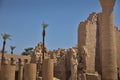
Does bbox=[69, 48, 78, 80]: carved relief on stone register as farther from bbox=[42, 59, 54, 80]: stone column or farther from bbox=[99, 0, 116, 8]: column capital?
bbox=[99, 0, 116, 8]: column capital

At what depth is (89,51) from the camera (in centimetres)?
3238

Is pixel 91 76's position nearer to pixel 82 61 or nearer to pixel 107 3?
pixel 82 61

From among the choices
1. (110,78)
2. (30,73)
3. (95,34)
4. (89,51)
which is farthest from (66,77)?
(110,78)

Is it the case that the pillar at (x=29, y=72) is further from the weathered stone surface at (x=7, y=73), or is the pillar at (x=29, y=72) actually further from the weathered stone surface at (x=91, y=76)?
the weathered stone surface at (x=91, y=76)

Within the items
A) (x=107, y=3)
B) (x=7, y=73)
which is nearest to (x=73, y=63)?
(x=107, y=3)

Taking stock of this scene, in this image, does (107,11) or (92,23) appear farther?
(92,23)

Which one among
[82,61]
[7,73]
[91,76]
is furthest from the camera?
[82,61]

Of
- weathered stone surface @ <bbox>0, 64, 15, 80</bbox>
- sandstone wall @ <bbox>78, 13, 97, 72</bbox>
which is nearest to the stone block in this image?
sandstone wall @ <bbox>78, 13, 97, 72</bbox>

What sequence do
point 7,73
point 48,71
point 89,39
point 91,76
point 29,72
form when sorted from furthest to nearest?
point 89,39 < point 91,76 < point 48,71 < point 29,72 < point 7,73

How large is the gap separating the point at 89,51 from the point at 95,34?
231 cm

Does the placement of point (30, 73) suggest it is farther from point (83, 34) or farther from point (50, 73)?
point (83, 34)

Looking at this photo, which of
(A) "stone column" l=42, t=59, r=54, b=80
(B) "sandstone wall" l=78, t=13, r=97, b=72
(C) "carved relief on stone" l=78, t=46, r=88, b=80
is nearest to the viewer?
(A) "stone column" l=42, t=59, r=54, b=80

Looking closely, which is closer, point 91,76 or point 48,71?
point 48,71

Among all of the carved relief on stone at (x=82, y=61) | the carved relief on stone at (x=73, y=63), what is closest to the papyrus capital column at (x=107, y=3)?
the carved relief on stone at (x=82, y=61)
